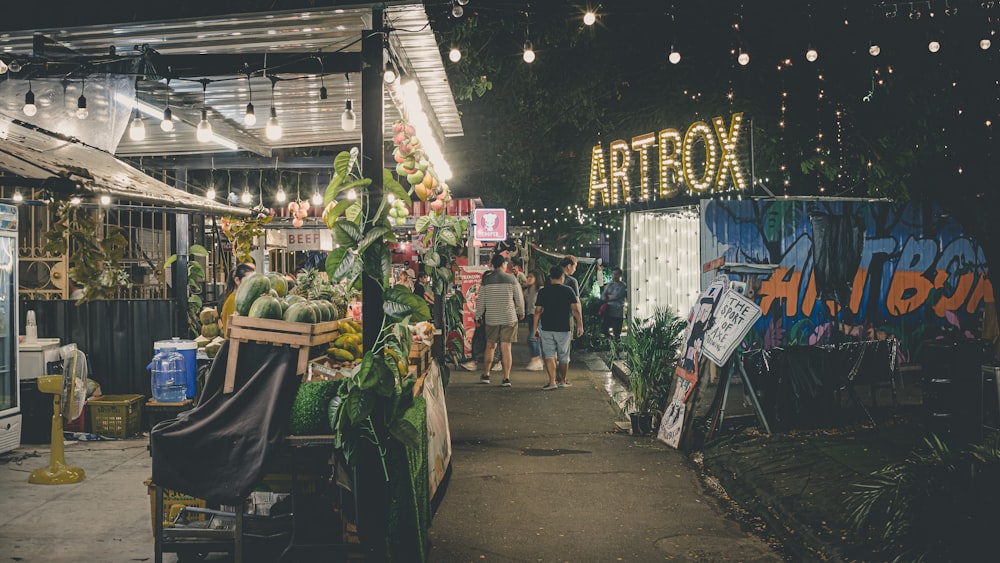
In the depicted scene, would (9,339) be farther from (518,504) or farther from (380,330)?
(518,504)

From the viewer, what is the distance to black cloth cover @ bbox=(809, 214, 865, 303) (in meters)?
12.6

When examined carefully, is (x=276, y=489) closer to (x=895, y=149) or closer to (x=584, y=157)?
(x=895, y=149)

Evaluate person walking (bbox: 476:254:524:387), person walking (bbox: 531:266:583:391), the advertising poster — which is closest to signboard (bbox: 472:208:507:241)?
the advertising poster

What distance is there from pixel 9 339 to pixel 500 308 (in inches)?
296

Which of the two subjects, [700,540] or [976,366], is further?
[976,366]

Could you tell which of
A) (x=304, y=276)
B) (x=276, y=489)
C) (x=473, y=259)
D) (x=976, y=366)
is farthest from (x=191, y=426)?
(x=473, y=259)

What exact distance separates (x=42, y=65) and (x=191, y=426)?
3858mm

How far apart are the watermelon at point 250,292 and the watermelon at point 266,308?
217mm

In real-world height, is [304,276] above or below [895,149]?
below

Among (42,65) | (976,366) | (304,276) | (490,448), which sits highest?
(42,65)

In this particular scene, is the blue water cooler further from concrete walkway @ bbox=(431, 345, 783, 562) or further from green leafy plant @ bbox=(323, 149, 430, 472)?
green leafy plant @ bbox=(323, 149, 430, 472)

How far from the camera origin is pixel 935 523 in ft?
14.7

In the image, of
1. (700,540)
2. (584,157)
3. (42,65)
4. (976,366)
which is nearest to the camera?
(700,540)

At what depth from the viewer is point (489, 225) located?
2031 cm
